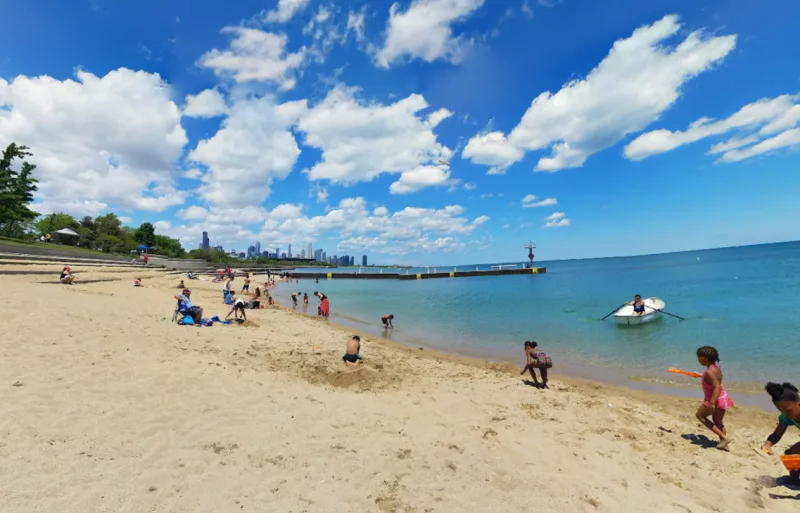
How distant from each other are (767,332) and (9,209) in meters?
66.4

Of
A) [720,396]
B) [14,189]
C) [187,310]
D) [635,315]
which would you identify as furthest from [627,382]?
[14,189]

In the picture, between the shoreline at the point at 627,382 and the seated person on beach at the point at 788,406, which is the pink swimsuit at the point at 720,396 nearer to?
the seated person on beach at the point at 788,406

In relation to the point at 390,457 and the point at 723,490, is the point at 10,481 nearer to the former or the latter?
the point at 390,457

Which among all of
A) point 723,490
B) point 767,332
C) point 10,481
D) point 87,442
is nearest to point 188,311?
point 87,442

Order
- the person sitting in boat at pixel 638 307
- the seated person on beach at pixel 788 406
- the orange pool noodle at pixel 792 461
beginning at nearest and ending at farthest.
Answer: the orange pool noodle at pixel 792 461 < the seated person on beach at pixel 788 406 < the person sitting in boat at pixel 638 307

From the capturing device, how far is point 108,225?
73.8 m

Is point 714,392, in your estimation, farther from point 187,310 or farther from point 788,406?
point 187,310

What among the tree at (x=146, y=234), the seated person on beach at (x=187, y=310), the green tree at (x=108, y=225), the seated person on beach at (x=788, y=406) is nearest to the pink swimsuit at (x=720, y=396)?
the seated person on beach at (x=788, y=406)

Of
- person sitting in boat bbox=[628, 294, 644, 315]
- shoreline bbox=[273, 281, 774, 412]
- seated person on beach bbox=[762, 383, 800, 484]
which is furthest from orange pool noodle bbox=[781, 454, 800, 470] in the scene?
person sitting in boat bbox=[628, 294, 644, 315]

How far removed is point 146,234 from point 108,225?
1299 cm

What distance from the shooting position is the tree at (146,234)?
85.1m

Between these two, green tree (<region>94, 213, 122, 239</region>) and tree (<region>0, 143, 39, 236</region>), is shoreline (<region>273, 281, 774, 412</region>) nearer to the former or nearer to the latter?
tree (<region>0, 143, 39, 236</region>)

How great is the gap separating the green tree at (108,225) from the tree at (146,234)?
696cm

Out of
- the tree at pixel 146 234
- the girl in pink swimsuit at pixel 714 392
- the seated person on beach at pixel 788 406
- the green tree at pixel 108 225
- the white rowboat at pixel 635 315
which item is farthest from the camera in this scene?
the tree at pixel 146 234
